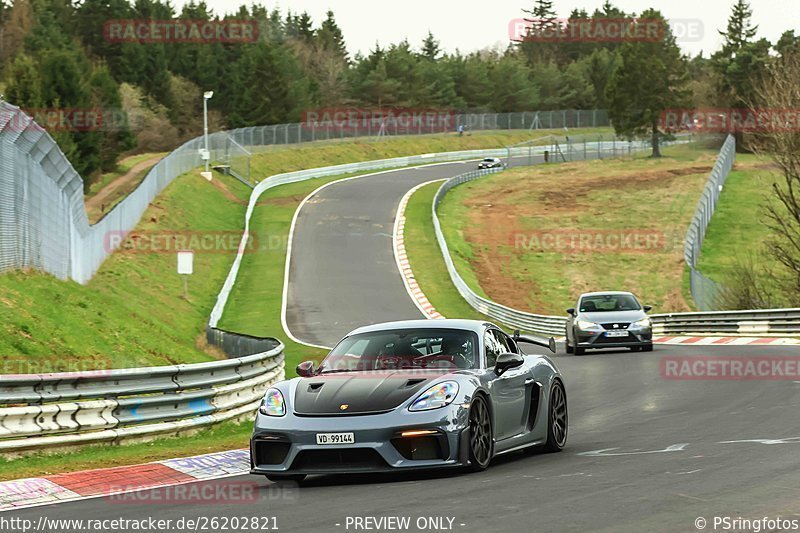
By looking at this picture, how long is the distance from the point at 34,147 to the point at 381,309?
2177 cm

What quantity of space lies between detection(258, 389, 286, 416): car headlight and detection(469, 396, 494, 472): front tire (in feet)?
5.13

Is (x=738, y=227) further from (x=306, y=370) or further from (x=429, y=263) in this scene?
(x=306, y=370)

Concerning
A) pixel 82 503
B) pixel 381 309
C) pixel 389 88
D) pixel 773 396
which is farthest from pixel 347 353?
pixel 389 88

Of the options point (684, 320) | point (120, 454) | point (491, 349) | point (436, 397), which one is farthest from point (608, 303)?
point (436, 397)

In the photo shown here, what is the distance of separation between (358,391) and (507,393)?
169 centimetres

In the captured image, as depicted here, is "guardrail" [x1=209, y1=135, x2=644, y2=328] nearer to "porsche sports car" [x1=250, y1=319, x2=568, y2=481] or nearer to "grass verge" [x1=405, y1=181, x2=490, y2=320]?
"grass verge" [x1=405, y1=181, x2=490, y2=320]

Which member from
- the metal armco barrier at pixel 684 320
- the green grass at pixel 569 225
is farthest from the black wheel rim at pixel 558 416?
the green grass at pixel 569 225

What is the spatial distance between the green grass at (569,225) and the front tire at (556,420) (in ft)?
112

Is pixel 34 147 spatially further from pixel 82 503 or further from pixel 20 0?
pixel 20 0

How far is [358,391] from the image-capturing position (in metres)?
10.2

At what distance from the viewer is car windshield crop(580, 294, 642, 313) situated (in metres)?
29.9

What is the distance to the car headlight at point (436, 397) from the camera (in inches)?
391

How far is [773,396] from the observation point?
57.3 feet

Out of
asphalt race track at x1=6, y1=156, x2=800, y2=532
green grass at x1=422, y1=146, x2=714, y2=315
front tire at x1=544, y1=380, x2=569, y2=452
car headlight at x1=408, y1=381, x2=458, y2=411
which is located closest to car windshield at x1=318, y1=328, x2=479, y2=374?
car headlight at x1=408, y1=381, x2=458, y2=411
